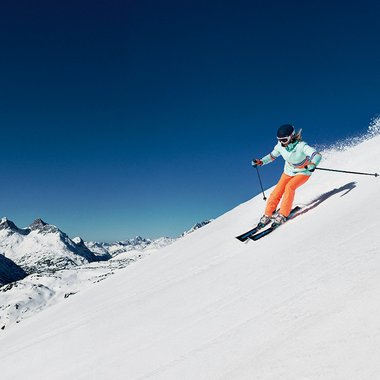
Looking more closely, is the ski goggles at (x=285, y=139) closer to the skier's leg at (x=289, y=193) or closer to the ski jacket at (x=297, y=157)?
the ski jacket at (x=297, y=157)

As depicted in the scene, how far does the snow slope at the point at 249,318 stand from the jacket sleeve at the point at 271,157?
2.41 meters

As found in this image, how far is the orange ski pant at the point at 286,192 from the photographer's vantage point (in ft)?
28.4

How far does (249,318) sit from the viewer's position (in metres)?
3.62

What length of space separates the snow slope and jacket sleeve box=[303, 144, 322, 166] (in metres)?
1.12

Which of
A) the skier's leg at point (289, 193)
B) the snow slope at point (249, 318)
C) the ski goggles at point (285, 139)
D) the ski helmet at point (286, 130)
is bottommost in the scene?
the snow slope at point (249, 318)

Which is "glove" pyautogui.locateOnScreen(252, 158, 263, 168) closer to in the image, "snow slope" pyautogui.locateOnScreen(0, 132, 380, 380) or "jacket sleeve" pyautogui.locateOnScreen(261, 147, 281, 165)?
"jacket sleeve" pyautogui.locateOnScreen(261, 147, 281, 165)

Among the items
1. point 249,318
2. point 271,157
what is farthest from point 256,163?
point 249,318

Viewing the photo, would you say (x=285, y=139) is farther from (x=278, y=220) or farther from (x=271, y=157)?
(x=278, y=220)

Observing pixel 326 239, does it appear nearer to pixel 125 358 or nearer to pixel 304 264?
pixel 304 264

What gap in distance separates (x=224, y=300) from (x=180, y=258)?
16.1 feet

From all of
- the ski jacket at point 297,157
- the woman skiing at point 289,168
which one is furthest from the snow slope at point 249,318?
the ski jacket at point 297,157

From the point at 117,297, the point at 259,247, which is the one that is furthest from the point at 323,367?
the point at 117,297

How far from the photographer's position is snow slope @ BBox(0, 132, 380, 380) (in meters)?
2.56

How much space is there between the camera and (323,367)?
2291mm
